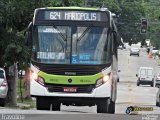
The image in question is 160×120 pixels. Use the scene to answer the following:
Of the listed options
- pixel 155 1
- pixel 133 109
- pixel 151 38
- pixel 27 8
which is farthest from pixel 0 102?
pixel 151 38

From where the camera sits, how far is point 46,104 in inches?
750

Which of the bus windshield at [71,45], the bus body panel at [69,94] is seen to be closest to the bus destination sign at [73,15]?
the bus windshield at [71,45]

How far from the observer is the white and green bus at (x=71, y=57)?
1845 centimetres

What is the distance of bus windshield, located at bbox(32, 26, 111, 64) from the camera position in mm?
18578

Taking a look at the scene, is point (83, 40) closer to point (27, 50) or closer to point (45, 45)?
point (45, 45)

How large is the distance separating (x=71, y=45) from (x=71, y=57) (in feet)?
1.19

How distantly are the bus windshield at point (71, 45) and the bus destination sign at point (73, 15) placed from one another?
1.00 ft

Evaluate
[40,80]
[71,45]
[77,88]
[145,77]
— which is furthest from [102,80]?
[145,77]

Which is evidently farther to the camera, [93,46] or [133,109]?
[93,46]

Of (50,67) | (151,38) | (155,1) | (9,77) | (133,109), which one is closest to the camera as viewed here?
(133,109)

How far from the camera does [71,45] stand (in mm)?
18625

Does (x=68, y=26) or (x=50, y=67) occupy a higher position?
(x=68, y=26)

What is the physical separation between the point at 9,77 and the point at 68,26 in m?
11.7

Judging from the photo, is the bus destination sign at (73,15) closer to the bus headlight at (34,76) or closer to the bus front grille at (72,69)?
the bus front grille at (72,69)
